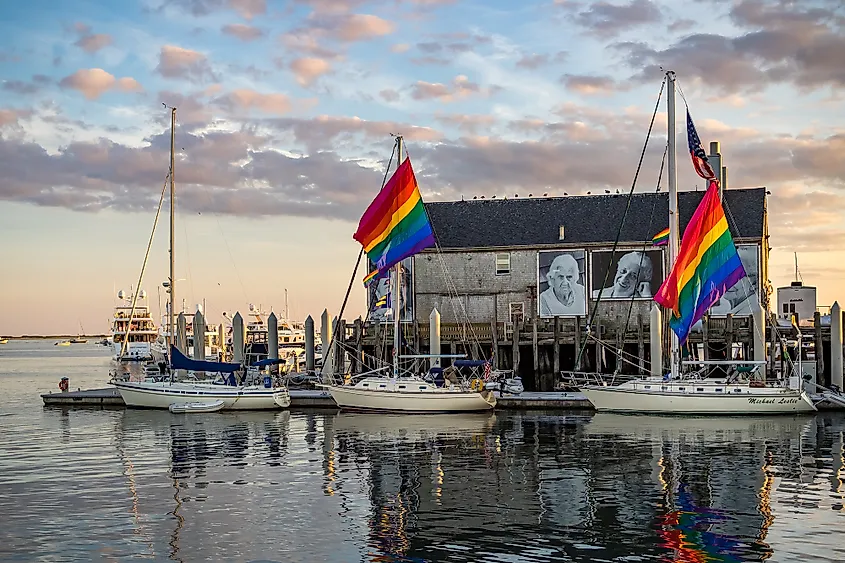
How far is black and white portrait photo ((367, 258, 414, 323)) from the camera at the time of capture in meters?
54.3

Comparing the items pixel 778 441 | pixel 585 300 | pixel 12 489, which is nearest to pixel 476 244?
pixel 585 300

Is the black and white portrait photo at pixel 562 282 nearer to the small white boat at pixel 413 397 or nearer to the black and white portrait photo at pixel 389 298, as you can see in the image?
the black and white portrait photo at pixel 389 298

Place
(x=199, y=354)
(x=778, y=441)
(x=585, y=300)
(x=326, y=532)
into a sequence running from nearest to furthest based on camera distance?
(x=326, y=532) → (x=778, y=441) → (x=585, y=300) → (x=199, y=354)

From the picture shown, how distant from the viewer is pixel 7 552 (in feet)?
62.7

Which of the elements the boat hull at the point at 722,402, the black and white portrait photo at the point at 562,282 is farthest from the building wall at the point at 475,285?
the boat hull at the point at 722,402

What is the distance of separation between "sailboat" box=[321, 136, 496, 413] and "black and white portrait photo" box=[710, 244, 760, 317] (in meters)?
13.9

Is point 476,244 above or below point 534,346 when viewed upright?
above

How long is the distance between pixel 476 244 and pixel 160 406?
1830cm

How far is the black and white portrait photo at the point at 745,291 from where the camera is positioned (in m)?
50.7

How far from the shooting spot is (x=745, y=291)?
5072 centimetres

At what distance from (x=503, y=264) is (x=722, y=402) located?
54.5 ft

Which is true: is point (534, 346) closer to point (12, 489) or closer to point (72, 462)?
point (72, 462)

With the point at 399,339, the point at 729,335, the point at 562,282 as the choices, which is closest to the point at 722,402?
the point at 729,335

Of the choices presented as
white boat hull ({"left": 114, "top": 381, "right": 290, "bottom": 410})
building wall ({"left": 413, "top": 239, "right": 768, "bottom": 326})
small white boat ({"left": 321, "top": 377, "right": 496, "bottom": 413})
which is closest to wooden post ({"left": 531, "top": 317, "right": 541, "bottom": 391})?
building wall ({"left": 413, "top": 239, "right": 768, "bottom": 326})
